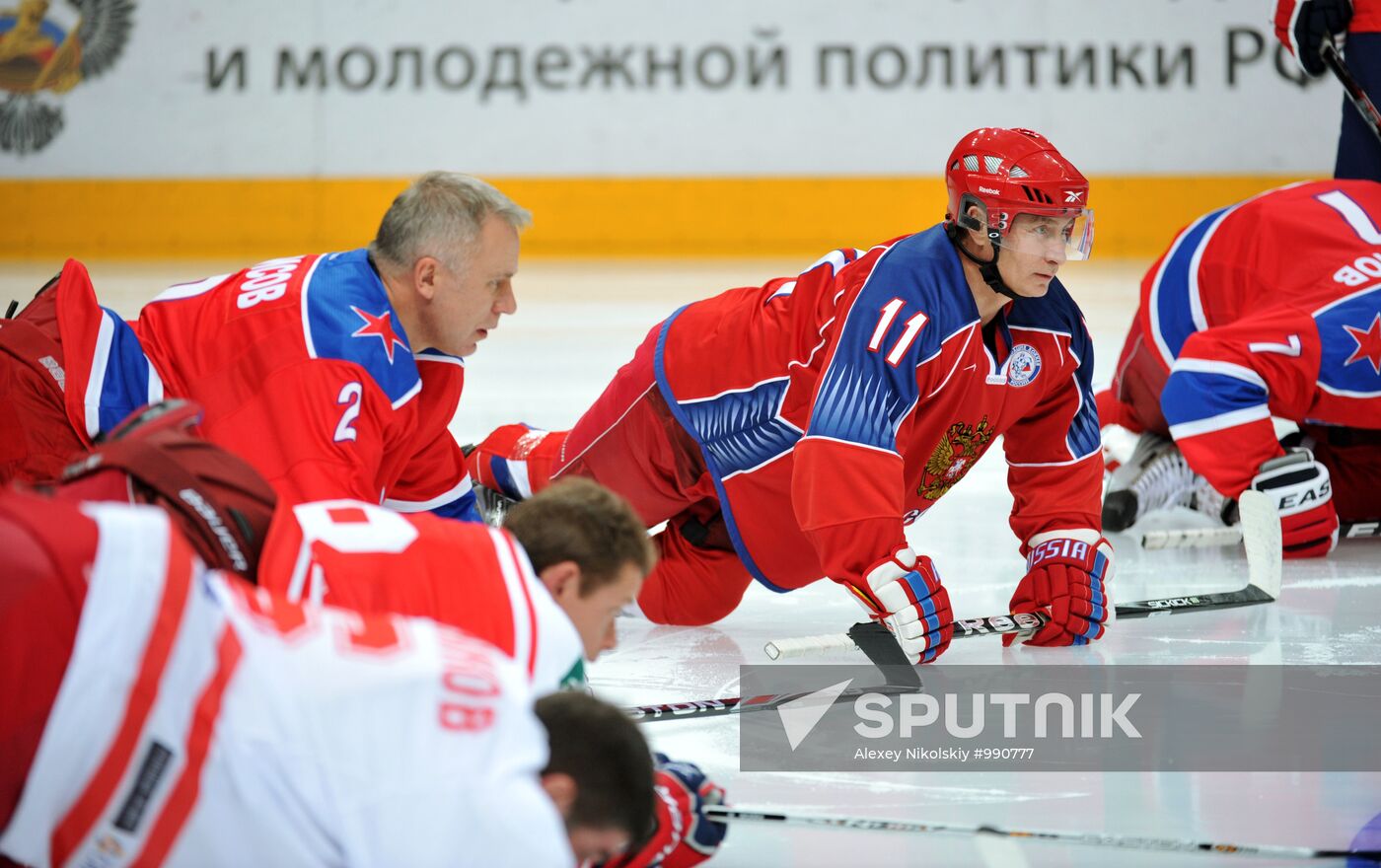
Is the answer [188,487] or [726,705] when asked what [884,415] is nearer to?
[726,705]

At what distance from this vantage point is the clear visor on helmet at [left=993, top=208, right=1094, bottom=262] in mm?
2893

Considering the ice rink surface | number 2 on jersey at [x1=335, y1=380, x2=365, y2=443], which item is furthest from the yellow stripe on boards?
number 2 on jersey at [x1=335, y1=380, x2=365, y2=443]

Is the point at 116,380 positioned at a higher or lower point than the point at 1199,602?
higher

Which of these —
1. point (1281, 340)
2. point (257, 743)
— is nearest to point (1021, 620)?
point (1281, 340)

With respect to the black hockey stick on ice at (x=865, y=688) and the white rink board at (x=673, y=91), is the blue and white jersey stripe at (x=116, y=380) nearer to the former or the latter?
the black hockey stick on ice at (x=865, y=688)

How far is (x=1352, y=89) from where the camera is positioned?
14.8 ft

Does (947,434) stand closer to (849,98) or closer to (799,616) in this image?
(799,616)

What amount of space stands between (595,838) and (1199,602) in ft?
7.19

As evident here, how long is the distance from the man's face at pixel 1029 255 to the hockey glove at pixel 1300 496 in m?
1.11

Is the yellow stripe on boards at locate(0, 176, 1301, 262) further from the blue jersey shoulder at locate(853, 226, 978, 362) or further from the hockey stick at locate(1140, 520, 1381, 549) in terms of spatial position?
the blue jersey shoulder at locate(853, 226, 978, 362)

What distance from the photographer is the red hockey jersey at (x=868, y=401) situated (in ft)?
9.12

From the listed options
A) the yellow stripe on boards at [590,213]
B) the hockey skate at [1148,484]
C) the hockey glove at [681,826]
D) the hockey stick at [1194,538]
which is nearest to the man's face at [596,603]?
the hockey glove at [681,826]

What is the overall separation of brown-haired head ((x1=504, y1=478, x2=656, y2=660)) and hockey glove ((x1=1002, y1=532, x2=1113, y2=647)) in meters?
1.43

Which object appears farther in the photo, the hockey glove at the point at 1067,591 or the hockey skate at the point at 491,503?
the hockey skate at the point at 491,503
